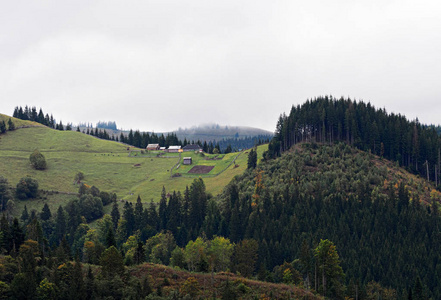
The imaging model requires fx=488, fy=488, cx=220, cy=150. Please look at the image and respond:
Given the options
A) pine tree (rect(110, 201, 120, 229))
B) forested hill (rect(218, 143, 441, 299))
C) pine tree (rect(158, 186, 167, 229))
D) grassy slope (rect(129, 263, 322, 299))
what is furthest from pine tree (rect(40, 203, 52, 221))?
grassy slope (rect(129, 263, 322, 299))

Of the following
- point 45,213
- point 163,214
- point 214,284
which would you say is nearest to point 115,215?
point 163,214

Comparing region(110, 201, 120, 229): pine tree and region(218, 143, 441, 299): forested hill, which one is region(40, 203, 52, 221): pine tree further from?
region(218, 143, 441, 299): forested hill

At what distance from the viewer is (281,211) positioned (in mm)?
163250

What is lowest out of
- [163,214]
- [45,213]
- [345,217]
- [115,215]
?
[115,215]

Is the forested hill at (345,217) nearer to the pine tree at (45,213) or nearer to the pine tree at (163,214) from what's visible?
the pine tree at (163,214)

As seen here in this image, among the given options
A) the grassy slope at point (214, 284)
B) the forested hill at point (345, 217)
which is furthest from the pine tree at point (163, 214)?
the grassy slope at point (214, 284)

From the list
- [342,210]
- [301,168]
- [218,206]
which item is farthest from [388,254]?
[218,206]

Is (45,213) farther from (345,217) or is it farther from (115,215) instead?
(345,217)

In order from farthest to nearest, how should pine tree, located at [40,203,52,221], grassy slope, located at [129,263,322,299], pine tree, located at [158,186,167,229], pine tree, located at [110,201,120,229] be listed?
pine tree, located at [40,203,52,221], pine tree, located at [110,201,120,229], pine tree, located at [158,186,167,229], grassy slope, located at [129,263,322,299]

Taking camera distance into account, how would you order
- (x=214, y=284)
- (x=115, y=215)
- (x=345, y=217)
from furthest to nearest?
(x=115, y=215)
(x=345, y=217)
(x=214, y=284)

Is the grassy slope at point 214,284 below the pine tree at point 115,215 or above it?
below

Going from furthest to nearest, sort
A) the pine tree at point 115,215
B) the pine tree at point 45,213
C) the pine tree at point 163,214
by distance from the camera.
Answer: the pine tree at point 45,213 → the pine tree at point 115,215 → the pine tree at point 163,214

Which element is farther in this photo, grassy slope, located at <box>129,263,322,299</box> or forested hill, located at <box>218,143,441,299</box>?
forested hill, located at <box>218,143,441,299</box>

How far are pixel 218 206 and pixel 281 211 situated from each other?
1110 inches
